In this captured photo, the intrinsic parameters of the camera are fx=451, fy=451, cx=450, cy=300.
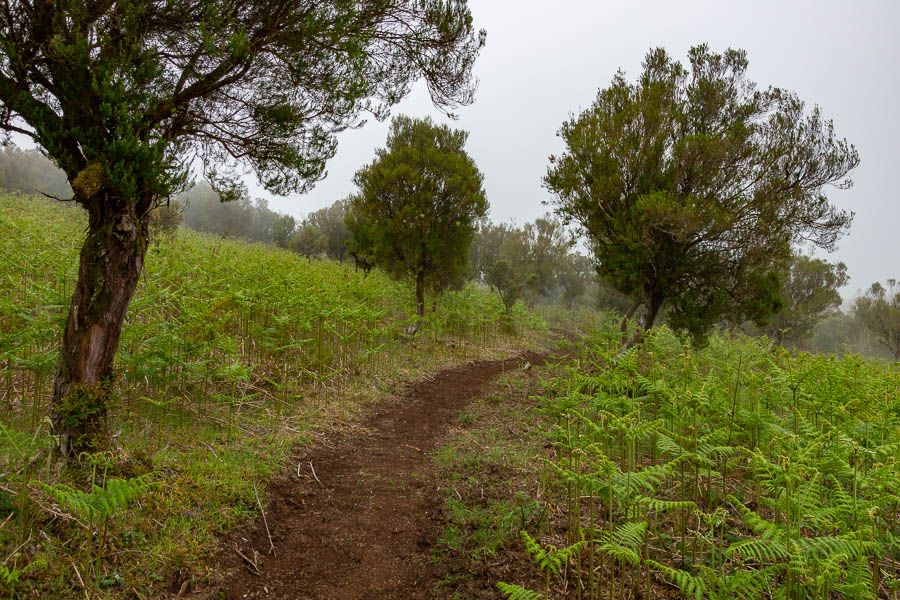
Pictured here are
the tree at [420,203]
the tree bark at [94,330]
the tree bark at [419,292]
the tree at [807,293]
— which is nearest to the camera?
the tree bark at [94,330]

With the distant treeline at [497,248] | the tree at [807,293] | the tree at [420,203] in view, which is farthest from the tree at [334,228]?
the tree at [807,293]

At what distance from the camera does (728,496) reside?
2582 mm

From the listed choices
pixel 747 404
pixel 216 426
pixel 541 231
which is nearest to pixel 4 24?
pixel 216 426

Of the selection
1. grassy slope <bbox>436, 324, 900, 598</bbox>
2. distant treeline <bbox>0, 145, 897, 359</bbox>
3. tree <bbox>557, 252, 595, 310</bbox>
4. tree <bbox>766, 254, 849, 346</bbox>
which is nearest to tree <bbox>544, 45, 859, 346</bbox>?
distant treeline <bbox>0, 145, 897, 359</bbox>

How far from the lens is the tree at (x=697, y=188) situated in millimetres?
10570

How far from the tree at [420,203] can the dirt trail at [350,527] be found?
28.3 feet

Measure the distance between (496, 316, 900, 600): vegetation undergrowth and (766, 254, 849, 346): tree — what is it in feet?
86.3

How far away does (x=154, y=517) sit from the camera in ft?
11.4

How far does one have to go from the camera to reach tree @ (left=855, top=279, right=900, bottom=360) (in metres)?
29.9

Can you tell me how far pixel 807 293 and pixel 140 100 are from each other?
34.3m

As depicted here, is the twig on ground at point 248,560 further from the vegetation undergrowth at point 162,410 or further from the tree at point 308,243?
the tree at point 308,243

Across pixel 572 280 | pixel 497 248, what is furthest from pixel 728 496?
pixel 572 280

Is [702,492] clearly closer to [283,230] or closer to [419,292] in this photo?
[419,292]

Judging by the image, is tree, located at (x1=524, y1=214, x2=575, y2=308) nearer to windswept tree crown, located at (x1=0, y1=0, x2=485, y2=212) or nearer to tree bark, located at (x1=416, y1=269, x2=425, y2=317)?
tree bark, located at (x1=416, y1=269, x2=425, y2=317)
